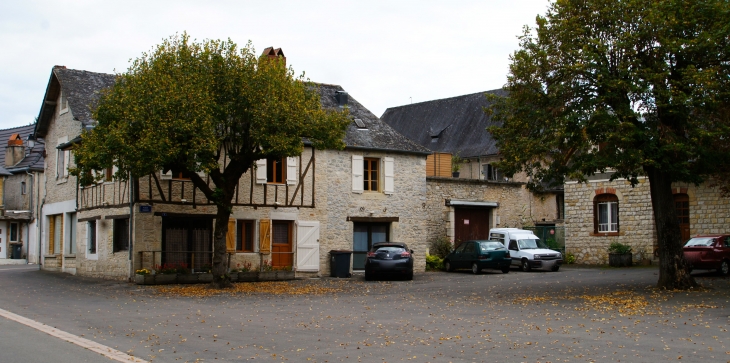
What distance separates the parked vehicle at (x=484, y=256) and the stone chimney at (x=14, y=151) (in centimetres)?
2846

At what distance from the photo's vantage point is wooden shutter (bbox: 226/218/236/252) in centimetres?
2581

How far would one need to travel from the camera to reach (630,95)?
1812 centimetres

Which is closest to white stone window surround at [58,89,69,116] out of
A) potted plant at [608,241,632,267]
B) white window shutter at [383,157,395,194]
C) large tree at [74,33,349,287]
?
large tree at [74,33,349,287]

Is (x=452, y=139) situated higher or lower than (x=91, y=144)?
higher

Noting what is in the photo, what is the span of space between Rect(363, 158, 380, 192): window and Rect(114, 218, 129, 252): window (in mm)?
9275

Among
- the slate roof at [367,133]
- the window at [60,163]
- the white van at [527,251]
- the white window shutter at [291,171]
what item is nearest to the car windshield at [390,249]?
the white window shutter at [291,171]

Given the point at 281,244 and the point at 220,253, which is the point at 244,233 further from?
the point at 220,253

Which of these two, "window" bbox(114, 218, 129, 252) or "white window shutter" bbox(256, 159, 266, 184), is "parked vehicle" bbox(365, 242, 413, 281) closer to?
"white window shutter" bbox(256, 159, 266, 184)

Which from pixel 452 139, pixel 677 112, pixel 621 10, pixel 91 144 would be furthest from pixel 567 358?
pixel 452 139

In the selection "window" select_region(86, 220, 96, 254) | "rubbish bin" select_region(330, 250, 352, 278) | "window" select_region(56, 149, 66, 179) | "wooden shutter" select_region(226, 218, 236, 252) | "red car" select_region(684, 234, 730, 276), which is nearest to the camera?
"red car" select_region(684, 234, 730, 276)

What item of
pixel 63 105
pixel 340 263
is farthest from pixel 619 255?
pixel 63 105

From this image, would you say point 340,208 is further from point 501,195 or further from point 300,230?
point 501,195

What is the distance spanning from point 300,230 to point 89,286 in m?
7.85

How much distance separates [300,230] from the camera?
90.4ft
